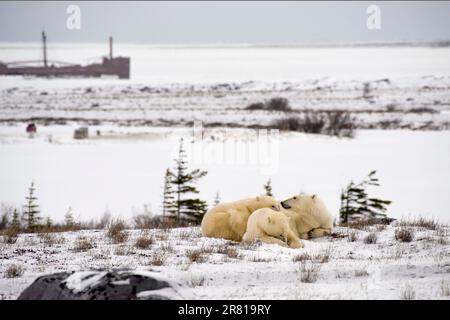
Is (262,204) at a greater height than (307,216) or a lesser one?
greater

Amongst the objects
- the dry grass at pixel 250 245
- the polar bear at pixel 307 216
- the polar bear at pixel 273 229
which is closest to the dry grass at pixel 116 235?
the dry grass at pixel 250 245

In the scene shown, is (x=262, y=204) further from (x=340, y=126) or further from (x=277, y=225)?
(x=340, y=126)

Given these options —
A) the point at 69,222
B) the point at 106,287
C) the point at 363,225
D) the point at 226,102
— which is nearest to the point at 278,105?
the point at 226,102

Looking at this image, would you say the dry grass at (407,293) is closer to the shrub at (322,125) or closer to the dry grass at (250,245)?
the dry grass at (250,245)

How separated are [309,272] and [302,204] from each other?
2.78 m

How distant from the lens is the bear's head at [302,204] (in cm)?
866

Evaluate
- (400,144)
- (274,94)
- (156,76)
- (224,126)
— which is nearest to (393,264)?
(400,144)

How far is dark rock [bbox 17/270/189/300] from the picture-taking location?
4660 mm

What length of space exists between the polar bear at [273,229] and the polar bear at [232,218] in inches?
19.7

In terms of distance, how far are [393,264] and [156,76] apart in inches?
2965

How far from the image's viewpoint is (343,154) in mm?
26297

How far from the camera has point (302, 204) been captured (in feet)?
28.5
